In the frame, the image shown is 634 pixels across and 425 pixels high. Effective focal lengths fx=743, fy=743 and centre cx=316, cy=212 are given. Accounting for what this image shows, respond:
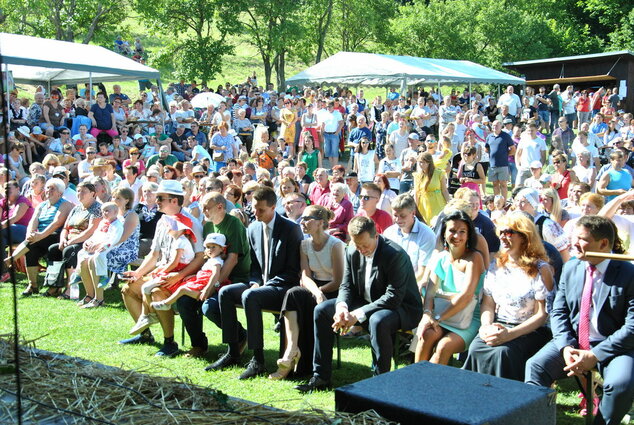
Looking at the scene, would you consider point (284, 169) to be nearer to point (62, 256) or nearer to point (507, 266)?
point (62, 256)

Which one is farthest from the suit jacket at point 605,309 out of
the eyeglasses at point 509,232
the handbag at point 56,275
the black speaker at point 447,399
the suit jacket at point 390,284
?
the handbag at point 56,275

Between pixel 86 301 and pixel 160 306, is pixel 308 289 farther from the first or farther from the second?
pixel 86 301

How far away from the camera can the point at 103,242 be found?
8.81 meters

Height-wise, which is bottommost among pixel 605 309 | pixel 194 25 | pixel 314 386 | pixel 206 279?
pixel 314 386

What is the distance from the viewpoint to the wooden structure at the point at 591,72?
→ 1319 inches

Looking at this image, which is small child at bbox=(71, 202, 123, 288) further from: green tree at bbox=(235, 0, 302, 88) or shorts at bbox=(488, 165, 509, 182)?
green tree at bbox=(235, 0, 302, 88)

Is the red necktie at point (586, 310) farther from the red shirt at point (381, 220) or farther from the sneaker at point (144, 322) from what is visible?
the sneaker at point (144, 322)

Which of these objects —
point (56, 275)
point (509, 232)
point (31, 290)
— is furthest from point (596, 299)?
point (31, 290)

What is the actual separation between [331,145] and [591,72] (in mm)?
20337

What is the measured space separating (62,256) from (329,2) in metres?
36.8

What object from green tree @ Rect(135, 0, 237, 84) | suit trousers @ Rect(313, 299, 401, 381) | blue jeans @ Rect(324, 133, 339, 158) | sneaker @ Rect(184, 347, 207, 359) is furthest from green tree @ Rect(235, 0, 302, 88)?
suit trousers @ Rect(313, 299, 401, 381)

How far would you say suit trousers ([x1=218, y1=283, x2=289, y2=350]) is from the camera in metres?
6.21

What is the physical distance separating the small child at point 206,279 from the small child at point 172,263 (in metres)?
0.18

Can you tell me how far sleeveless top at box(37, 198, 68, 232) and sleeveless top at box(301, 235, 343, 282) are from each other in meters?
4.63
